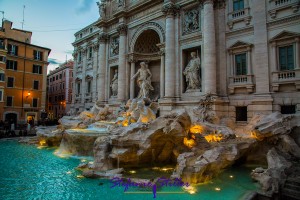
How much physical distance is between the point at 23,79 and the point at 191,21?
24666mm

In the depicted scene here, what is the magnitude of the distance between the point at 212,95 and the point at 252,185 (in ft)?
22.6

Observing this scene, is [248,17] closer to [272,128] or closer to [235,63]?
[235,63]

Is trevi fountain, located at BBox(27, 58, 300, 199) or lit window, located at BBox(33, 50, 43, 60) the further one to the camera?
lit window, located at BBox(33, 50, 43, 60)

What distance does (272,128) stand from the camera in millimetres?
9703

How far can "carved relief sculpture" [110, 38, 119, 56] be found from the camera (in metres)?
21.7

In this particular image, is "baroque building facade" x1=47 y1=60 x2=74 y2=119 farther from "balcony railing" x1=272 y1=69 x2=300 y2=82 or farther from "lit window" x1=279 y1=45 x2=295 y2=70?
→ "lit window" x1=279 y1=45 x2=295 y2=70

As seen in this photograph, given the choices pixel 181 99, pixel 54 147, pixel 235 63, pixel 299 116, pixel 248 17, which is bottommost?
pixel 54 147

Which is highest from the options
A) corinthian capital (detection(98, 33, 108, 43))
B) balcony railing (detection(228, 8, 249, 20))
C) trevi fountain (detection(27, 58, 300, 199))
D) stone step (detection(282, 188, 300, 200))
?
corinthian capital (detection(98, 33, 108, 43))

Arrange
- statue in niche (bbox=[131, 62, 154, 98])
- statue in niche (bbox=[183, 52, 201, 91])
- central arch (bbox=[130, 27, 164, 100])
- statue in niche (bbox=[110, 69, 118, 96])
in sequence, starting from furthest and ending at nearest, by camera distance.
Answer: statue in niche (bbox=[110, 69, 118, 96])
central arch (bbox=[130, 27, 164, 100])
statue in niche (bbox=[131, 62, 154, 98])
statue in niche (bbox=[183, 52, 201, 91])

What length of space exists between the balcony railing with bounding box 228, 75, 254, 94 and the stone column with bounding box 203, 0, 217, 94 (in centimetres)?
104

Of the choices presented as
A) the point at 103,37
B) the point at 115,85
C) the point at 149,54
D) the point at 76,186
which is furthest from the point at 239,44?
the point at 103,37

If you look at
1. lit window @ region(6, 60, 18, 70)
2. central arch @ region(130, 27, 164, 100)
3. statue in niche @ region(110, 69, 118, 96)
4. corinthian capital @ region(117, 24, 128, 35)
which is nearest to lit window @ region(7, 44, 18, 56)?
lit window @ region(6, 60, 18, 70)

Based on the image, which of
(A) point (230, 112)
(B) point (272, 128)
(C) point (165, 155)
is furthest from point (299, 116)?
(C) point (165, 155)

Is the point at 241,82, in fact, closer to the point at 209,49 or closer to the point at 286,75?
the point at 286,75
